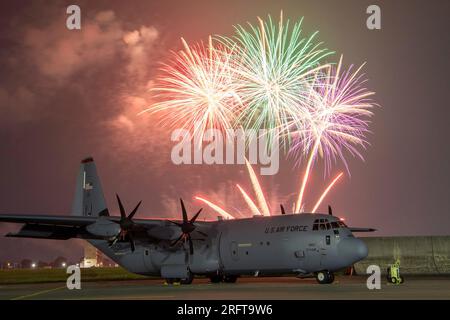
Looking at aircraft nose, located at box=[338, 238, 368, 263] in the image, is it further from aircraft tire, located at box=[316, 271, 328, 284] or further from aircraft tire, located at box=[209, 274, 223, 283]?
aircraft tire, located at box=[209, 274, 223, 283]

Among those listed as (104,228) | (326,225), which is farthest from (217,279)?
(326,225)

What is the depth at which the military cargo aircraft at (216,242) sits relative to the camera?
3241 centimetres

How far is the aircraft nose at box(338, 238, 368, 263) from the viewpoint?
31.2 metres

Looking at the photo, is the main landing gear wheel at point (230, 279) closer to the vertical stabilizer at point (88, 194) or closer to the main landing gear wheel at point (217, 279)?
the main landing gear wheel at point (217, 279)

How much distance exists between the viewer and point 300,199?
1703 inches

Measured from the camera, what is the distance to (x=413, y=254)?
48.1 m

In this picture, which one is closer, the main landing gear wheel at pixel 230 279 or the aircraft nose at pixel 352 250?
the aircraft nose at pixel 352 250

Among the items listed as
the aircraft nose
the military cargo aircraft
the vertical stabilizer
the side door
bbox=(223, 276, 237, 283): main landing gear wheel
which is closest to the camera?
the aircraft nose

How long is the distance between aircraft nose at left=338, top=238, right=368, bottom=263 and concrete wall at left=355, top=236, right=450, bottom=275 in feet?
59.7

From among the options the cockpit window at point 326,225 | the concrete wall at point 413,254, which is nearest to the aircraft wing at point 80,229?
the cockpit window at point 326,225

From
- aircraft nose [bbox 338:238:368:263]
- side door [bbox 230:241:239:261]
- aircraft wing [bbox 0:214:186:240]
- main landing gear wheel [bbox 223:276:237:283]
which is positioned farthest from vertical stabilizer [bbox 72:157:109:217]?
aircraft nose [bbox 338:238:368:263]

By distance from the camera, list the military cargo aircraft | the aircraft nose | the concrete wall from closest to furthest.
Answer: the aircraft nose → the military cargo aircraft → the concrete wall

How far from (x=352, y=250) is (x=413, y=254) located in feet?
61.7
